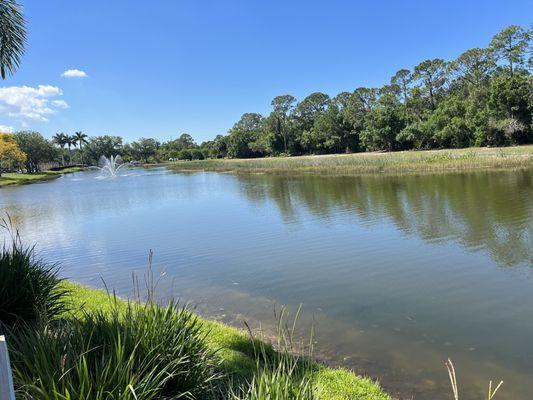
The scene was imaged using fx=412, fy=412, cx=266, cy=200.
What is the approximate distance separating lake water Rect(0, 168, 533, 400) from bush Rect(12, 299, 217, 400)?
352 centimetres

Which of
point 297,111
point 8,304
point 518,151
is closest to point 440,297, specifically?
point 8,304

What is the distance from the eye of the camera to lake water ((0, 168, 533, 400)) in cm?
735

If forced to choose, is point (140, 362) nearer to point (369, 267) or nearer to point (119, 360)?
point (119, 360)

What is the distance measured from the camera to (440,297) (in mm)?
9805

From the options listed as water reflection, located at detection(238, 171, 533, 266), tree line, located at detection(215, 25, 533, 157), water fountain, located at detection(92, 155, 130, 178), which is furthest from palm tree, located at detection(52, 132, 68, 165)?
Answer: water reflection, located at detection(238, 171, 533, 266)

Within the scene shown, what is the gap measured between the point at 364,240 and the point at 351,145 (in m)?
74.3

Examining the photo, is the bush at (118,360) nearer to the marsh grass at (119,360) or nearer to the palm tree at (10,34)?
the marsh grass at (119,360)

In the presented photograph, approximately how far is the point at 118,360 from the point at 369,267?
1014 centimetres

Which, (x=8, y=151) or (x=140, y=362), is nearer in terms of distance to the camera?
(x=140, y=362)

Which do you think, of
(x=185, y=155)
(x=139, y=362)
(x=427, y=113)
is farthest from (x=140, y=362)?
(x=185, y=155)

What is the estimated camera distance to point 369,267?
12547mm

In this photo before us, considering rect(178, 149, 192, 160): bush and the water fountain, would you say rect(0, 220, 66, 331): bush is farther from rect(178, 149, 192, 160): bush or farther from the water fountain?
rect(178, 149, 192, 160): bush

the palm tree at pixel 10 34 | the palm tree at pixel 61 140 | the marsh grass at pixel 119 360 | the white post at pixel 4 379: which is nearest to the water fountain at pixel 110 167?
the palm tree at pixel 61 140

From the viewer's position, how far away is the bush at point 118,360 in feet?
10.7
